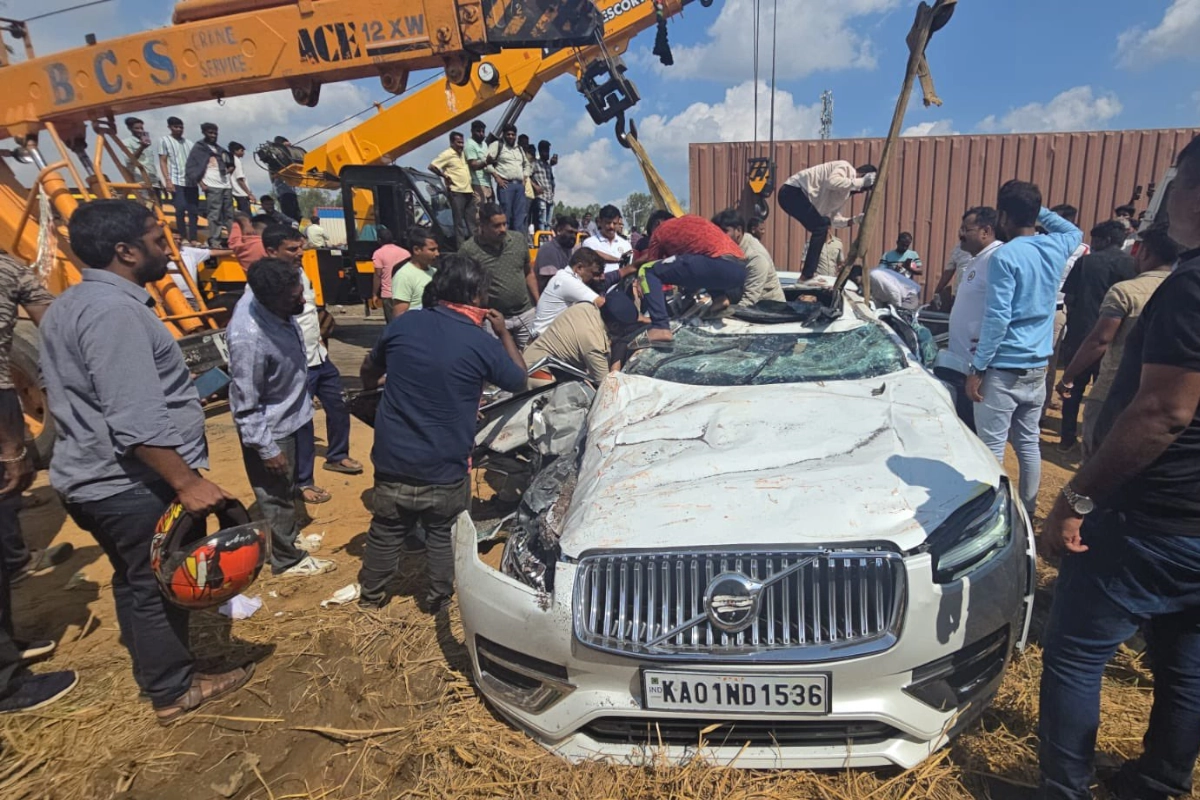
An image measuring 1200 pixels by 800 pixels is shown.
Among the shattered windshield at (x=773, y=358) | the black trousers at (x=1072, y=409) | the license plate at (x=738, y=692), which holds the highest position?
the shattered windshield at (x=773, y=358)

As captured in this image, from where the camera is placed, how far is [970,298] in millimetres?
3730

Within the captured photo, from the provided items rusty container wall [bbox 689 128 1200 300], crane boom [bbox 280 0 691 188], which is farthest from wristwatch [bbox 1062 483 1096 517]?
rusty container wall [bbox 689 128 1200 300]

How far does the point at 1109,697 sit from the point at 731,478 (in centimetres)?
167

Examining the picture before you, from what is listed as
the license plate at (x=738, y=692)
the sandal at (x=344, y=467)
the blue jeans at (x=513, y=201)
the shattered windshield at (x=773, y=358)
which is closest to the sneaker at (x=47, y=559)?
the sandal at (x=344, y=467)

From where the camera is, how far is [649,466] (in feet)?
7.83

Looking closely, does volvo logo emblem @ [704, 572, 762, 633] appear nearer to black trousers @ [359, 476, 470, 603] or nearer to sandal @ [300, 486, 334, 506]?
black trousers @ [359, 476, 470, 603]

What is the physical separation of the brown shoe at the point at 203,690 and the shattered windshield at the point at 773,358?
7.42 feet

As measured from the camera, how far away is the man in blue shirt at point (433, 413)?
2.89 meters

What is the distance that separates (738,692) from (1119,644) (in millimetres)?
1025

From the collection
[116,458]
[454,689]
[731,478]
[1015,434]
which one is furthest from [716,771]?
[1015,434]

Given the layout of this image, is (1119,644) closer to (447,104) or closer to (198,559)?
(198,559)

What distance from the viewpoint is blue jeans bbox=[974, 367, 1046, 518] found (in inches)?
131

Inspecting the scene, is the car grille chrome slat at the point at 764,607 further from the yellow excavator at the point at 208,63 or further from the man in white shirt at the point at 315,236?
the man in white shirt at the point at 315,236

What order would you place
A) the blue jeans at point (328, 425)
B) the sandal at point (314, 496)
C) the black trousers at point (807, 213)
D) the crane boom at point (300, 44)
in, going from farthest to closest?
the black trousers at point (807, 213) < the crane boom at point (300, 44) < the sandal at point (314, 496) < the blue jeans at point (328, 425)
